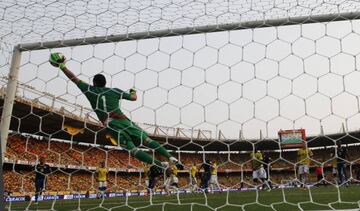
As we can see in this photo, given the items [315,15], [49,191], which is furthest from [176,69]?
[49,191]

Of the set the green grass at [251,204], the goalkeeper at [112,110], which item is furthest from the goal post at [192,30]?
the green grass at [251,204]

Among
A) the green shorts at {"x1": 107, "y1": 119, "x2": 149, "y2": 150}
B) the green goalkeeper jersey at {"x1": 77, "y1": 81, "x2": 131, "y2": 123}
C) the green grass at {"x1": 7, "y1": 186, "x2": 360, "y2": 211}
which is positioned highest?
the green goalkeeper jersey at {"x1": 77, "y1": 81, "x2": 131, "y2": 123}

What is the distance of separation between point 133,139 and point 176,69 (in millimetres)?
1111

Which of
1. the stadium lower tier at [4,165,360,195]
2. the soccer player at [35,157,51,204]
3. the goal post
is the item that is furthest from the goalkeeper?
the stadium lower tier at [4,165,360,195]

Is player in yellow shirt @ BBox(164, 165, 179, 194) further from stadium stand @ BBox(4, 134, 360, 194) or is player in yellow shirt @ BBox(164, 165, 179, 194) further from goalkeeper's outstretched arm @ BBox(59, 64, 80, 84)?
goalkeeper's outstretched arm @ BBox(59, 64, 80, 84)

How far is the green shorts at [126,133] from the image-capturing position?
168 inches

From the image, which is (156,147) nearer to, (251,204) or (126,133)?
(126,133)

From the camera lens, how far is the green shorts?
168 inches

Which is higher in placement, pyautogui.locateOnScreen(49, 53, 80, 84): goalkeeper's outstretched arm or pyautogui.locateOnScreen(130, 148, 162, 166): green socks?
pyautogui.locateOnScreen(49, 53, 80, 84): goalkeeper's outstretched arm

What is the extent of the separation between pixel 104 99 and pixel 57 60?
67cm

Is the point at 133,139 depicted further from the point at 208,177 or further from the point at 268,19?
the point at 208,177

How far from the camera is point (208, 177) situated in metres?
12.4

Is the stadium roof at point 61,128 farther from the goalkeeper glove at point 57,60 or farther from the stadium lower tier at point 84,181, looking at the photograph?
the stadium lower tier at point 84,181

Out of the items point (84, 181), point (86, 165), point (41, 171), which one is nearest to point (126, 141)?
point (41, 171)
